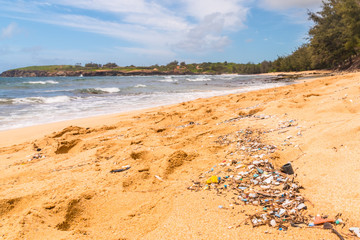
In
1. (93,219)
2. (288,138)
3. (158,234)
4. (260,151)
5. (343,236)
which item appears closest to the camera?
(343,236)

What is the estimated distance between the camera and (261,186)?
2.17 meters

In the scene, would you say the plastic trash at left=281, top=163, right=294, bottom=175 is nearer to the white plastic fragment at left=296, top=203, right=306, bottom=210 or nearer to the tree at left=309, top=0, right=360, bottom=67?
the white plastic fragment at left=296, top=203, right=306, bottom=210

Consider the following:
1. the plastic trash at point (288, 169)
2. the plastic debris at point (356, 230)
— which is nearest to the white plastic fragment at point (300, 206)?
the plastic debris at point (356, 230)

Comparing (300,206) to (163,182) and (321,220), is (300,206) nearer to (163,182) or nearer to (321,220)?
(321,220)

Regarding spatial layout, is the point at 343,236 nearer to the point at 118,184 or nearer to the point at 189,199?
the point at 189,199

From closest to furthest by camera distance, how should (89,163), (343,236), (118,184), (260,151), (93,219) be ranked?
(343,236), (93,219), (118,184), (260,151), (89,163)

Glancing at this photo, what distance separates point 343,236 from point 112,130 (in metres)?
5.25

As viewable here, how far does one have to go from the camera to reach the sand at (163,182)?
1.78 m

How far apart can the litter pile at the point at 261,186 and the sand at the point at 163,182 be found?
0.25 feet

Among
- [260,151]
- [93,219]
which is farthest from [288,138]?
[93,219]

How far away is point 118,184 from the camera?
8.91 ft

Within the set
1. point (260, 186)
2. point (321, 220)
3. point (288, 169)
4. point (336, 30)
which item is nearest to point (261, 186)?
point (260, 186)

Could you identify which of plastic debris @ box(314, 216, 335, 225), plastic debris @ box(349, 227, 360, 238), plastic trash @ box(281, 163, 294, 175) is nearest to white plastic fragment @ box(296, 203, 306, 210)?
plastic debris @ box(314, 216, 335, 225)

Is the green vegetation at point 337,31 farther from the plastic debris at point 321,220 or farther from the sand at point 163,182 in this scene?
the plastic debris at point 321,220
